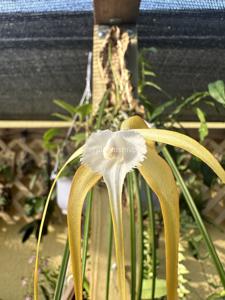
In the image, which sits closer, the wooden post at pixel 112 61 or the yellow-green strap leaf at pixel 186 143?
the yellow-green strap leaf at pixel 186 143

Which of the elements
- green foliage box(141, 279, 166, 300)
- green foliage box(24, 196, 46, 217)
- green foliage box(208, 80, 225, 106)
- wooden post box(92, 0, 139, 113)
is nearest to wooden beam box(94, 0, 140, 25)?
wooden post box(92, 0, 139, 113)

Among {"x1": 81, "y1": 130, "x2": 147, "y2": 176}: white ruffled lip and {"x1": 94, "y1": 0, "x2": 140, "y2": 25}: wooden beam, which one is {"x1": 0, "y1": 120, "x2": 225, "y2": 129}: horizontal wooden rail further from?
{"x1": 81, "y1": 130, "x2": 147, "y2": 176}: white ruffled lip

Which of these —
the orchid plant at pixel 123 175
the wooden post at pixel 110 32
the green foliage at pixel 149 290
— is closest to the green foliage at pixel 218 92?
the wooden post at pixel 110 32

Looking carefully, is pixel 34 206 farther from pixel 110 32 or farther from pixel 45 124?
pixel 110 32

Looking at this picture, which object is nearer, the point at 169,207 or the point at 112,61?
the point at 169,207

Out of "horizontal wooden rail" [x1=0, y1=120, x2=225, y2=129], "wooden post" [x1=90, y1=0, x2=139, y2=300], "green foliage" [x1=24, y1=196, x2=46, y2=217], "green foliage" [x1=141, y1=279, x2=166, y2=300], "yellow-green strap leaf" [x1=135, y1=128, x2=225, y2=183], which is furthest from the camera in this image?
"horizontal wooden rail" [x1=0, y1=120, x2=225, y2=129]

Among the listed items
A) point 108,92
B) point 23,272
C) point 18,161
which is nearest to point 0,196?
point 18,161

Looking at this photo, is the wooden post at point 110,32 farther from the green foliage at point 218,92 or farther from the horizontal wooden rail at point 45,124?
the horizontal wooden rail at point 45,124

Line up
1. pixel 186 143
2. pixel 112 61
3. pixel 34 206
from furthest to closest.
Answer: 1. pixel 34 206
2. pixel 112 61
3. pixel 186 143

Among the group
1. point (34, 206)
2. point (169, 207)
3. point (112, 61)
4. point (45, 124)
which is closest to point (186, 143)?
point (169, 207)
